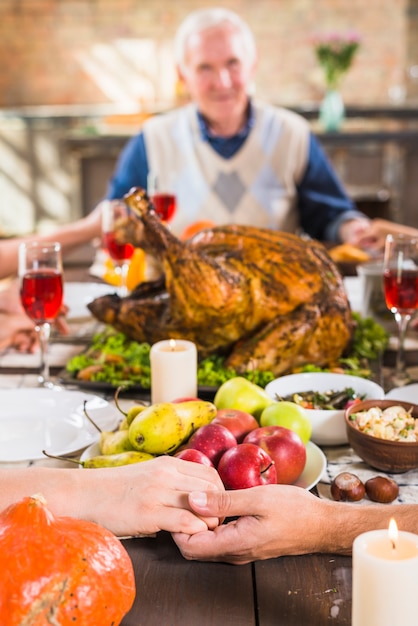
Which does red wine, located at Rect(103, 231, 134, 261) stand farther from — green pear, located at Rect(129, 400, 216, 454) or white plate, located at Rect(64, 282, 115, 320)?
green pear, located at Rect(129, 400, 216, 454)

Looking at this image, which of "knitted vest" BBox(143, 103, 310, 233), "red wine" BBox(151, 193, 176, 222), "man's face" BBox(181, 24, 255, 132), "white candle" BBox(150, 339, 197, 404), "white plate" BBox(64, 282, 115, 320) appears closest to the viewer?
"white candle" BBox(150, 339, 197, 404)

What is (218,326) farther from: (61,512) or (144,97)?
(144,97)

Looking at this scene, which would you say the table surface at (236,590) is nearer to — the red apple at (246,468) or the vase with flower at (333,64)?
the red apple at (246,468)

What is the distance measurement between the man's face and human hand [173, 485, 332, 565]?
8.11 ft

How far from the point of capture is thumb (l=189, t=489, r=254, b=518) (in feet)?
2.95

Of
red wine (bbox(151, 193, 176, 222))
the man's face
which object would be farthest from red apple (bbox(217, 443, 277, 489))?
the man's face

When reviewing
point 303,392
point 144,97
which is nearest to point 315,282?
point 303,392

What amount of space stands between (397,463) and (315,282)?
2.04 ft

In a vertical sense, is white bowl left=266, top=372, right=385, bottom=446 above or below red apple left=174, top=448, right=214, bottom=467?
below

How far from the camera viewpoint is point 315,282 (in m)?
1.71

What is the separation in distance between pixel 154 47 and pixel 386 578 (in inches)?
280

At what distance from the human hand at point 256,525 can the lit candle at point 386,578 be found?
8.5 inches

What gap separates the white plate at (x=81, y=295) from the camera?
2236mm

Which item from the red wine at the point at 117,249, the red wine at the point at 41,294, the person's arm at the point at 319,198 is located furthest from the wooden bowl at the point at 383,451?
the person's arm at the point at 319,198
